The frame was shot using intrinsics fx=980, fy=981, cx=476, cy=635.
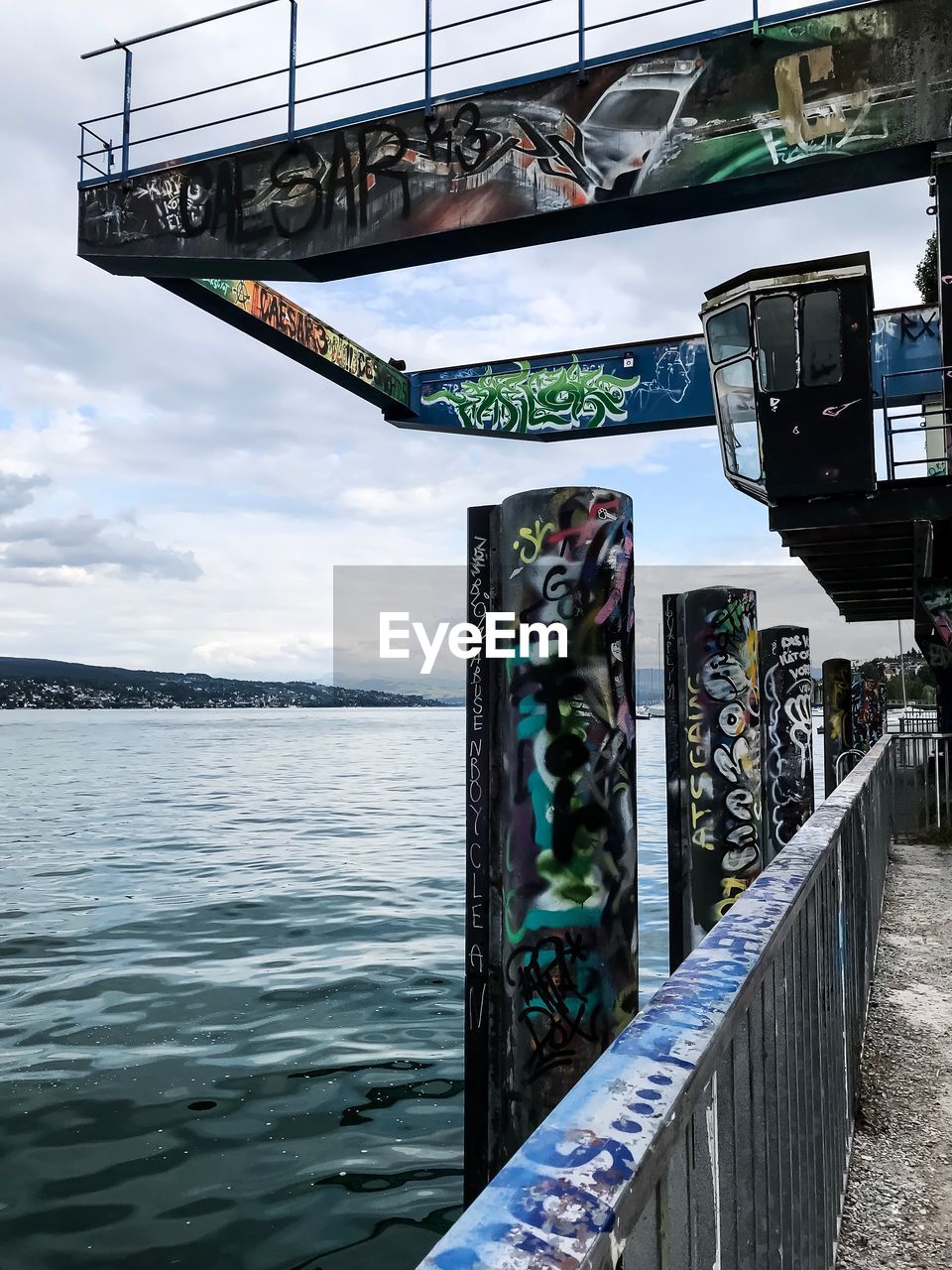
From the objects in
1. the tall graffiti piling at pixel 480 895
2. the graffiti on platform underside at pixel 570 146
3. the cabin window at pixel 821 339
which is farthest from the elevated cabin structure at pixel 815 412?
the tall graffiti piling at pixel 480 895

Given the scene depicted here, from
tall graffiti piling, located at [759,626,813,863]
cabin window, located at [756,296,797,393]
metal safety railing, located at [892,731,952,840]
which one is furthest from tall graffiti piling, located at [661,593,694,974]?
cabin window, located at [756,296,797,393]

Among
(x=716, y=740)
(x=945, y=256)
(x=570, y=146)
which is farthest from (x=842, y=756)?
(x=570, y=146)

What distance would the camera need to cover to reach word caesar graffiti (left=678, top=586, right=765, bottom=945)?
275 inches

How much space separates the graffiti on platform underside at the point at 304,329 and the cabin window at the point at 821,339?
250 inches

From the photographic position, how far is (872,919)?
595 centimetres

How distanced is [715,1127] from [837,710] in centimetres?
1864

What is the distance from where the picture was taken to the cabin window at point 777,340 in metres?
12.8

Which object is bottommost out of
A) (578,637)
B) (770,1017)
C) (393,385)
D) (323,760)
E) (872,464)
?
(323,760)

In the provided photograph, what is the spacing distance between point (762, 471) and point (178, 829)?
1630 cm

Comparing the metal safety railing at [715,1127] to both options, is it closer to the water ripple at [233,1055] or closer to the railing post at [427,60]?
the water ripple at [233,1055]

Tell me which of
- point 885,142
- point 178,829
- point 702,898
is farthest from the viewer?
point 178,829

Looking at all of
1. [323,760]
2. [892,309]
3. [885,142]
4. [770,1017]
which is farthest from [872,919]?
[323,760]

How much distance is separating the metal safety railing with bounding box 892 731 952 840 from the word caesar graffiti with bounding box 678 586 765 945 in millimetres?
6337

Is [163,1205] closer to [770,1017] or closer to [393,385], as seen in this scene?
[770,1017]
